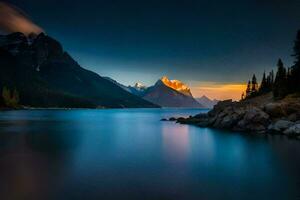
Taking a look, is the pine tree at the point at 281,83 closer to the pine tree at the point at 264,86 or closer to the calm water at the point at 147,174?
the pine tree at the point at 264,86

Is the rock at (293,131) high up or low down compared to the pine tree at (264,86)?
down

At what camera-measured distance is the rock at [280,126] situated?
51.2m

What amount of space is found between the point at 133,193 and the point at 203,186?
542 centimetres

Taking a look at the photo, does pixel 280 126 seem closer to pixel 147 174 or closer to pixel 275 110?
pixel 275 110

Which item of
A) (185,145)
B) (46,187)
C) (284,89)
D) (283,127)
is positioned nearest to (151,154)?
(185,145)

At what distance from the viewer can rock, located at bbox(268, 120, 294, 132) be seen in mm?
51188

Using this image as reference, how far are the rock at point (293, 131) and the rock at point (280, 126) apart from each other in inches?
82.6

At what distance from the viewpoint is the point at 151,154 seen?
33.7 metres

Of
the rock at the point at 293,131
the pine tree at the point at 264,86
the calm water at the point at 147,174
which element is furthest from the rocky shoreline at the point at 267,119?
the pine tree at the point at 264,86

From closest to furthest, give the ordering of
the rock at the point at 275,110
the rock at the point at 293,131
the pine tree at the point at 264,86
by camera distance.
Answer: the rock at the point at 293,131 → the rock at the point at 275,110 → the pine tree at the point at 264,86

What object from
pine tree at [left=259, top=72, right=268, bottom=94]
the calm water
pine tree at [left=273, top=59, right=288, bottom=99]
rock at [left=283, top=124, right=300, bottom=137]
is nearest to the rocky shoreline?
rock at [left=283, top=124, right=300, bottom=137]

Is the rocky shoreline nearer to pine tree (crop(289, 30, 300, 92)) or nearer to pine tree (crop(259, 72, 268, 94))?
pine tree (crop(289, 30, 300, 92))

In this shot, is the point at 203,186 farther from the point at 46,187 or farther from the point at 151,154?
the point at 151,154

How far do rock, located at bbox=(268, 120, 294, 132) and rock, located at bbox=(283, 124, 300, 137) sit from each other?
2097 millimetres
